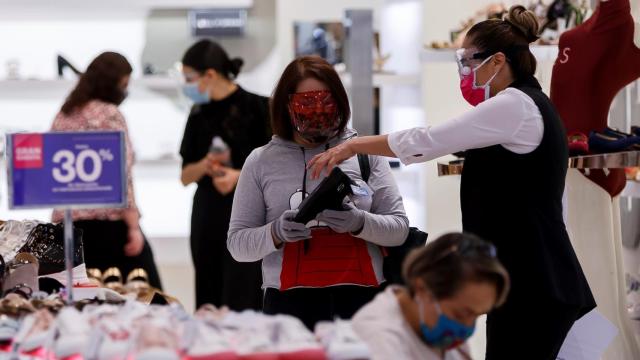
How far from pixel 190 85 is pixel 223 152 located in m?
0.37

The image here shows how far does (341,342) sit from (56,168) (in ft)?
2.49

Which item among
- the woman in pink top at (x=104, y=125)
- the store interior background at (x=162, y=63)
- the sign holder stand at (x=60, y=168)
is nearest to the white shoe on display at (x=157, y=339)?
the sign holder stand at (x=60, y=168)

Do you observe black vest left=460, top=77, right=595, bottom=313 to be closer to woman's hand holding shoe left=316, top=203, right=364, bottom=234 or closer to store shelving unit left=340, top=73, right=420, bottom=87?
woman's hand holding shoe left=316, top=203, right=364, bottom=234

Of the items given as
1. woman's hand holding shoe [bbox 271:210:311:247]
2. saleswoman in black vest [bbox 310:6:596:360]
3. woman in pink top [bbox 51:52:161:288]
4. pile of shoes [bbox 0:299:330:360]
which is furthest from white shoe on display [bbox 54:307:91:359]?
woman in pink top [bbox 51:52:161:288]

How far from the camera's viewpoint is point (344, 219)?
241 centimetres

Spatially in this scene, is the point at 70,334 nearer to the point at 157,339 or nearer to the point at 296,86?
the point at 157,339

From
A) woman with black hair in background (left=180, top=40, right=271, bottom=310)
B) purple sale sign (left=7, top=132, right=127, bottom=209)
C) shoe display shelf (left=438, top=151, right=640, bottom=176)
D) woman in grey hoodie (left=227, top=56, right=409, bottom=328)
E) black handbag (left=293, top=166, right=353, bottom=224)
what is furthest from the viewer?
woman with black hair in background (left=180, top=40, right=271, bottom=310)

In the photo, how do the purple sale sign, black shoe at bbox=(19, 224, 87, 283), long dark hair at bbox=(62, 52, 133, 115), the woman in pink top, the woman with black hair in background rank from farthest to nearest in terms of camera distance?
1. the woman with black hair in background
2. long dark hair at bbox=(62, 52, 133, 115)
3. the woman in pink top
4. black shoe at bbox=(19, 224, 87, 283)
5. the purple sale sign

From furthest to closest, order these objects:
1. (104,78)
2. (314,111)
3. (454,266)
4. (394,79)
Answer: (394,79)
(104,78)
(314,111)
(454,266)

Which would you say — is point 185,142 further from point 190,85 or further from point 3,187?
point 3,187

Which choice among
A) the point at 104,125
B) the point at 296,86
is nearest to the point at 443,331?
the point at 296,86

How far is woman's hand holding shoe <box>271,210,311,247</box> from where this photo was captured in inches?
94.0

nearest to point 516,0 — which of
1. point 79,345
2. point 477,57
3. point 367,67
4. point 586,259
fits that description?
point 367,67

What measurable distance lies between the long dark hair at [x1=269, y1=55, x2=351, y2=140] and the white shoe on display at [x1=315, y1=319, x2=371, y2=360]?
0.93 m
